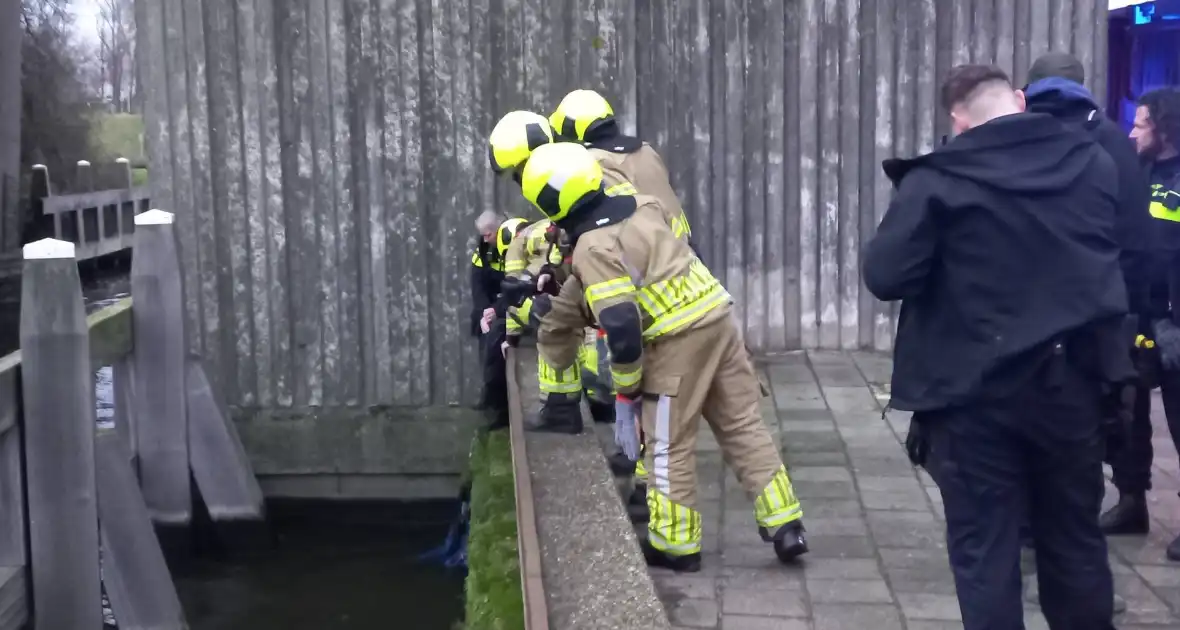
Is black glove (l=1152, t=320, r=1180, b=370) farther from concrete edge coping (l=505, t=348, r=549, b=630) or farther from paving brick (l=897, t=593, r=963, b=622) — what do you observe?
concrete edge coping (l=505, t=348, r=549, b=630)

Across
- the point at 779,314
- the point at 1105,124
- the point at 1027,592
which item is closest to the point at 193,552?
the point at 779,314

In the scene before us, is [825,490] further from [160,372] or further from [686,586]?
[160,372]

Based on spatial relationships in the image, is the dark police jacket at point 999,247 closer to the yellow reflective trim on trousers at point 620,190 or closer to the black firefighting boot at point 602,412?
the yellow reflective trim on trousers at point 620,190

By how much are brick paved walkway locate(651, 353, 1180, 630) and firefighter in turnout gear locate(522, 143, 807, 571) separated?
203 mm

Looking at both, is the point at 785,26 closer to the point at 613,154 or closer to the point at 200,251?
the point at 613,154

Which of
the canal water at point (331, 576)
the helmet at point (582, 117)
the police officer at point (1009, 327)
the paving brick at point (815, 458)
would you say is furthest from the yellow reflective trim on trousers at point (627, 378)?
the canal water at point (331, 576)

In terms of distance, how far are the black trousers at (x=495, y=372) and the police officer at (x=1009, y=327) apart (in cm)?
351

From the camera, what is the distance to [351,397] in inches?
341

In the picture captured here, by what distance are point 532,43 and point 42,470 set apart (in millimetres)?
4178

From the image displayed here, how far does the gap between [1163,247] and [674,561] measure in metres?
2.26

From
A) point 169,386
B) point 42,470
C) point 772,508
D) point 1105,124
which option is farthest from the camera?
point 169,386

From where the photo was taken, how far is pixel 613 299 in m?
4.55

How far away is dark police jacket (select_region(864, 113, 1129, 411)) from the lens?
3.49 meters

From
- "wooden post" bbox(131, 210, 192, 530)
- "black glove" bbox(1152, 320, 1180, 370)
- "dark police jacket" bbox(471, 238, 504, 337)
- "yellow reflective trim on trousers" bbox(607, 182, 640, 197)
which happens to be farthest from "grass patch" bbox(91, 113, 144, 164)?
"black glove" bbox(1152, 320, 1180, 370)
